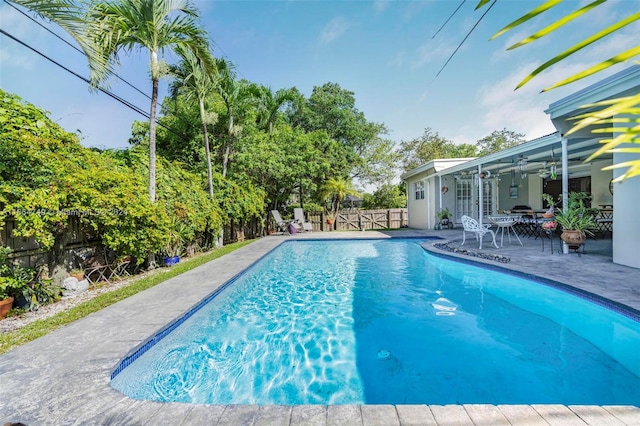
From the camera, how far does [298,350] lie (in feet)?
13.1

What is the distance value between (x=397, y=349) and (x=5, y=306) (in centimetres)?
513

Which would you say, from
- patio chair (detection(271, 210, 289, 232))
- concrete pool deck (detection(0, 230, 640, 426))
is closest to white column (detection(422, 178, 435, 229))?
patio chair (detection(271, 210, 289, 232))

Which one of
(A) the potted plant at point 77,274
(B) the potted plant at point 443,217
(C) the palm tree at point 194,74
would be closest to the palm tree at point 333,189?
(B) the potted plant at point 443,217

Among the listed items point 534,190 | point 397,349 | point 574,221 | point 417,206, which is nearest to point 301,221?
point 417,206

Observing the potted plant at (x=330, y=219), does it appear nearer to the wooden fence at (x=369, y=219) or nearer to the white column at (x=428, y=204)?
the wooden fence at (x=369, y=219)

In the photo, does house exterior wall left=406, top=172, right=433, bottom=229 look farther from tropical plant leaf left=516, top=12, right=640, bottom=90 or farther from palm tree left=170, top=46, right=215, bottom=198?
tropical plant leaf left=516, top=12, right=640, bottom=90

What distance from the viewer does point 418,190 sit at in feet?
57.2

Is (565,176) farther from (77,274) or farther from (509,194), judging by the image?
(77,274)

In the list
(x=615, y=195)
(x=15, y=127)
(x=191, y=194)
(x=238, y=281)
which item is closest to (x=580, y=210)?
(x=615, y=195)

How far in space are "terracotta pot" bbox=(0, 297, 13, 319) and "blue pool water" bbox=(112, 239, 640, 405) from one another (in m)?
2.38

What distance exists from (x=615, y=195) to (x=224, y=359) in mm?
7344

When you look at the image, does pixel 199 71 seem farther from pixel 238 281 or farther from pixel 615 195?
pixel 615 195

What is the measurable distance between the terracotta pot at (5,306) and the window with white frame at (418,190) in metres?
15.8

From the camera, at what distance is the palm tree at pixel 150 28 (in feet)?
21.6
